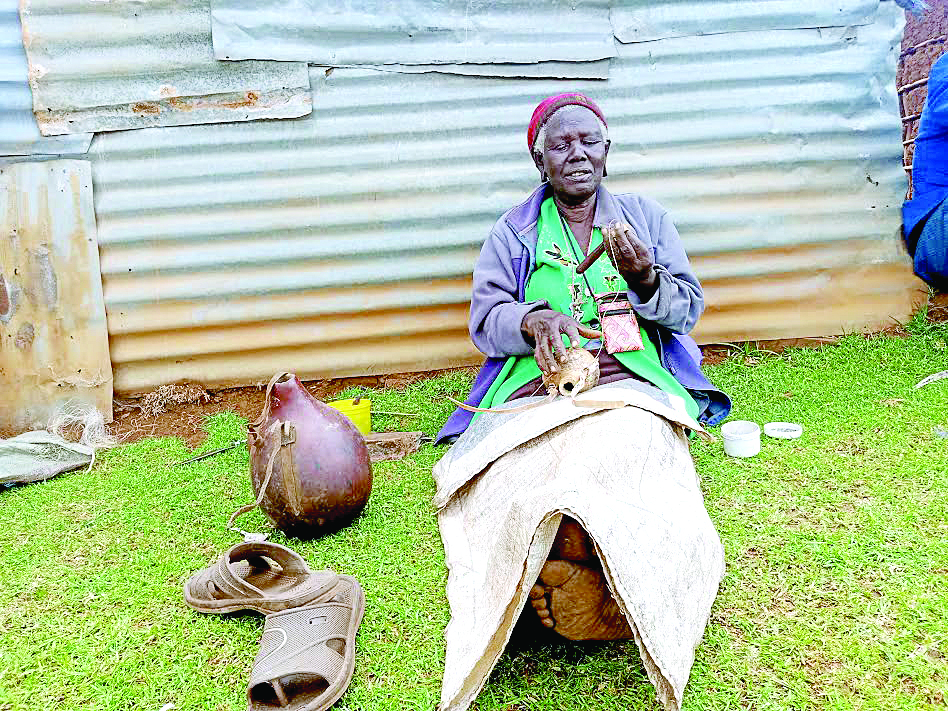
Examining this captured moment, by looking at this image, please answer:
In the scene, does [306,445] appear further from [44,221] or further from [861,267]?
[861,267]

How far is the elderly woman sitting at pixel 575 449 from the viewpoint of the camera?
209cm

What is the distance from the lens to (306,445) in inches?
A: 121

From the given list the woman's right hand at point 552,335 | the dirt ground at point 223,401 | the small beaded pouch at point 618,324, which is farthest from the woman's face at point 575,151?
the dirt ground at point 223,401

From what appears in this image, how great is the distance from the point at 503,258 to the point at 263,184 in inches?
70.5

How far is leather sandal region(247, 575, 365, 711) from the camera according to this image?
2184 millimetres

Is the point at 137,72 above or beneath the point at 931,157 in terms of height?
above

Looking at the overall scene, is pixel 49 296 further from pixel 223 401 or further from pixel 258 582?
pixel 258 582

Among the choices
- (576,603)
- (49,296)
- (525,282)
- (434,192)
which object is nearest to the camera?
(576,603)

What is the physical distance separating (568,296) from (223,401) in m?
2.40

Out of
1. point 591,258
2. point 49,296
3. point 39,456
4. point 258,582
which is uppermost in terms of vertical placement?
point 591,258

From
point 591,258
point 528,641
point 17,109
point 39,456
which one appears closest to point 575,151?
point 591,258

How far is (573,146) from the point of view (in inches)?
134

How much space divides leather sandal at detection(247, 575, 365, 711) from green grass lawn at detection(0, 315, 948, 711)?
0.07 m

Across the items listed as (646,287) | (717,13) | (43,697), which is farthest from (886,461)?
(43,697)
